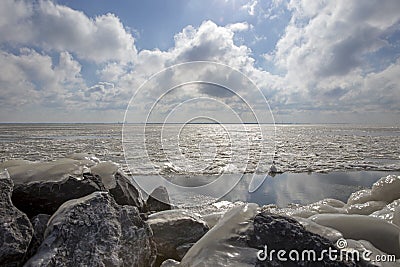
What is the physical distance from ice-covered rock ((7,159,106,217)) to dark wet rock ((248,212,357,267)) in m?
2.25

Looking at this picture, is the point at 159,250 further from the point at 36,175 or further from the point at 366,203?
the point at 366,203

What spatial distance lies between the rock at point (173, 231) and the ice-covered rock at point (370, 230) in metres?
1.73

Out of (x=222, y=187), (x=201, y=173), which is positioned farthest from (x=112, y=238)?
(x=201, y=173)

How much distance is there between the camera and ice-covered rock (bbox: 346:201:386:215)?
536cm

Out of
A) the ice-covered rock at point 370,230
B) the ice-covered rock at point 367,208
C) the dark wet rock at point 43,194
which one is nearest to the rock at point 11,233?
the dark wet rock at point 43,194

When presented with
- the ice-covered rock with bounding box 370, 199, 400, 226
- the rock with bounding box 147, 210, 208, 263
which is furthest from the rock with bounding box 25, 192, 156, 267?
the ice-covered rock with bounding box 370, 199, 400, 226

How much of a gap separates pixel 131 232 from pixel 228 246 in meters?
1.08

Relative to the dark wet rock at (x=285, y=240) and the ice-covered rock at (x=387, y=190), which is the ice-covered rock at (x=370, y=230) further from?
the ice-covered rock at (x=387, y=190)

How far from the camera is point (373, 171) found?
1239 centimetres

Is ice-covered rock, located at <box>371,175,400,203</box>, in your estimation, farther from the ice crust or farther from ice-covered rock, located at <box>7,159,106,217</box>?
ice-covered rock, located at <box>7,159,106,217</box>

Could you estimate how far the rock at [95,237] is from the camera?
2.56 m

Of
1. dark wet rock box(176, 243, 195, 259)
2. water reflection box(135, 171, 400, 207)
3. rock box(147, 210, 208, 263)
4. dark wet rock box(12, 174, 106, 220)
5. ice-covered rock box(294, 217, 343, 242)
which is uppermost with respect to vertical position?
dark wet rock box(12, 174, 106, 220)

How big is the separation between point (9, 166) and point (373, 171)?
13.3 m

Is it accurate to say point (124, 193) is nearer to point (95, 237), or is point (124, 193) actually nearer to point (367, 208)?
point (95, 237)
